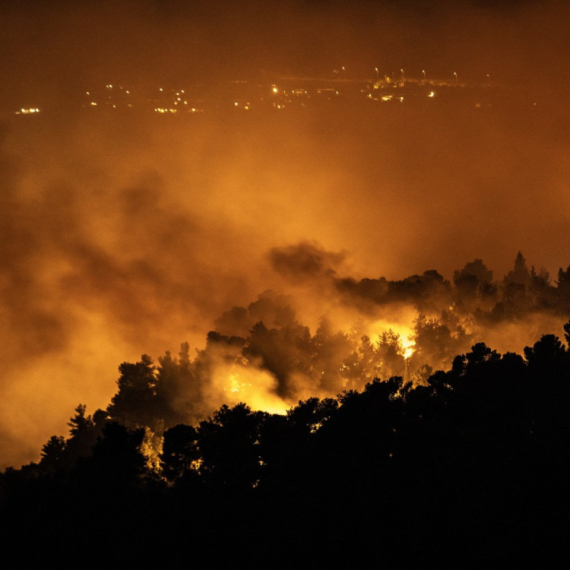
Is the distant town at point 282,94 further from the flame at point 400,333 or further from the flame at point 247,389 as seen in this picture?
the flame at point 247,389

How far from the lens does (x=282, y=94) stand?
7162 cm

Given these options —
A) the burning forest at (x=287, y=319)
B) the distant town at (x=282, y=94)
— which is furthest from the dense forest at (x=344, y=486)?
the distant town at (x=282, y=94)

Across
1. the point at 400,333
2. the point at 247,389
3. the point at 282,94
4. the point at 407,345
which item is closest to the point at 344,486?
the point at 247,389

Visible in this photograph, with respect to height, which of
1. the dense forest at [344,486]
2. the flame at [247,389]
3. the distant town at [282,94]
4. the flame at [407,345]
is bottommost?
the dense forest at [344,486]

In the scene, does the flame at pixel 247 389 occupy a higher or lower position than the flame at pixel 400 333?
lower

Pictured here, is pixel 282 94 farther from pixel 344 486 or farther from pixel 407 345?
pixel 344 486

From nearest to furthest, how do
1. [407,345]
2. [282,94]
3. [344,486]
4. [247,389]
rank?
[344,486] → [247,389] → [407,345] → [282,94]

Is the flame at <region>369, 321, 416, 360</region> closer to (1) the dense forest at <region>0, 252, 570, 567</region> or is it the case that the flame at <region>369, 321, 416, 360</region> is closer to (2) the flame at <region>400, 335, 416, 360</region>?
(2) the flame at <region>400, 335, 416, 360</region>

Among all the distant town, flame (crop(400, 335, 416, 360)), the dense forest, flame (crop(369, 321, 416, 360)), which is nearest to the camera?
the dense forest

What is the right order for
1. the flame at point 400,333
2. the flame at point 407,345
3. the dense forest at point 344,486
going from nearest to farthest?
the dense forest at point 344,486
the flame at point 407,345
the flame at point 400,333

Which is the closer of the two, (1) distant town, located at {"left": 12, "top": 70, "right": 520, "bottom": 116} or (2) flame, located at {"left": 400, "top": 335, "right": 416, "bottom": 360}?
(2) flame, located at {"left": 400, "top": 335, "right": 416, "bottom": 360}

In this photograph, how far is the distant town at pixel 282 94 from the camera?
68.2m

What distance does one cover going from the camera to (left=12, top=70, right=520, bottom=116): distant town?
68.2 metres

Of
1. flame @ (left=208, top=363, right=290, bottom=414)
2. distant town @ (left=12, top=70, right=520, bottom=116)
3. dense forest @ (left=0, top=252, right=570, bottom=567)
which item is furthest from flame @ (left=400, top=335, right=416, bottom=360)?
distant town @ (left=12, top=70, right=520, bottom=116)
